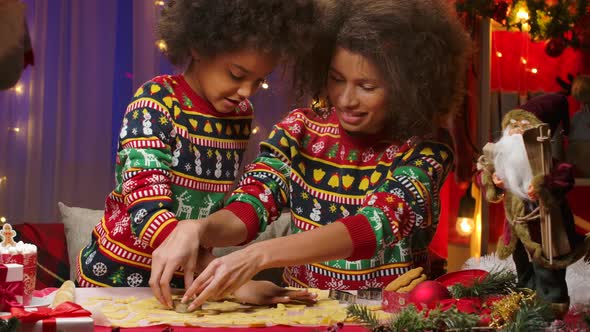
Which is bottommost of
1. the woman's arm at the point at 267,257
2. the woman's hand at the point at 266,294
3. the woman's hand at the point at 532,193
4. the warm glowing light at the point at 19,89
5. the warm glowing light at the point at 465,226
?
the warm glowing light at the point at 465,226

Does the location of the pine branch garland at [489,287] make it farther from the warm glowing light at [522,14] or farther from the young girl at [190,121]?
the warm glowing light at [522,14]

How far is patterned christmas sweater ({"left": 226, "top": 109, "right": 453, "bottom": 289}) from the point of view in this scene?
1.43m

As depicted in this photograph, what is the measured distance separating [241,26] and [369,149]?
1.19 feet

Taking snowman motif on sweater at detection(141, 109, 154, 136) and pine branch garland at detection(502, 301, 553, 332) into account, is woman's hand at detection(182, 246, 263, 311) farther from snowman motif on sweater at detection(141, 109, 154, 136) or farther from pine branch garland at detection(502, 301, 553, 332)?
pine branch garland at detection(502, 301, 553, 332)

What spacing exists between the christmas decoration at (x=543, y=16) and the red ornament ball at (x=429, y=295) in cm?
222

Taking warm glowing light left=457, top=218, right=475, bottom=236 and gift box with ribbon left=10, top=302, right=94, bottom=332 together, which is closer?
gift box with ribbon left=10, top=302, right=94, bottom=332

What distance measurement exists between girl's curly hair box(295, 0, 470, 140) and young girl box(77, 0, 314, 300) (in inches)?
3.5

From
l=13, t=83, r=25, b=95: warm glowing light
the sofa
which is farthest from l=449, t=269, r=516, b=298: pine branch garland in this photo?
l=13, t=83, r=25, b=95: warm glowing light

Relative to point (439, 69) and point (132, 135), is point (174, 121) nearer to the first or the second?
point (132, 135)

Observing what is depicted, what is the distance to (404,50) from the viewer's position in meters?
1.49

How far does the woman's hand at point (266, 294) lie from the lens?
1.27m

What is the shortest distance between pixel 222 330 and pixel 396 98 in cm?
60

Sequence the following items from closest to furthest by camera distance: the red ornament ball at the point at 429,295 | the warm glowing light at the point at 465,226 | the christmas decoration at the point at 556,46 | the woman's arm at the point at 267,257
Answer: the red ornament ball at the point at 429,295 → the woman's arm at the point at 267,257 → the christmas decoration at the point at 556,46 → the warm glowing light at the point at 465,226

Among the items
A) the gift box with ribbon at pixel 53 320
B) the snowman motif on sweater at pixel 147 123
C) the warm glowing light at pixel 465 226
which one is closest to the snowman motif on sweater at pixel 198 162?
the snowman motif on sweater at pixel 147 123
